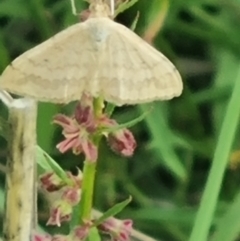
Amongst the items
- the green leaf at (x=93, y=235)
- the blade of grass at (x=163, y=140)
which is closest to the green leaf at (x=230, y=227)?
the blade of grass at (x=163, y=140)

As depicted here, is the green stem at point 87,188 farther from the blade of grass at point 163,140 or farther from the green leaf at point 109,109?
the blade of grass at point 163,140

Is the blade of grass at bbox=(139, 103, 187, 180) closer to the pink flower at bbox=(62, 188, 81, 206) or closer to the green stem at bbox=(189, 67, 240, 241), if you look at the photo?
the green stem at bbox=(189, 67, 240, 241)

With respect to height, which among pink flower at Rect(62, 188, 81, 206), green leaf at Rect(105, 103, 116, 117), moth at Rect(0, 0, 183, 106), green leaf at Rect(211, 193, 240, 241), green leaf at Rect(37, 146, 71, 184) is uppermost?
moth at Rect(0, 0, 183, 106)

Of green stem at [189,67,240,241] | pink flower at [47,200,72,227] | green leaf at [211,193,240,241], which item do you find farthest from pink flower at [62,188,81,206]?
green leaf at [211,193,240,241]

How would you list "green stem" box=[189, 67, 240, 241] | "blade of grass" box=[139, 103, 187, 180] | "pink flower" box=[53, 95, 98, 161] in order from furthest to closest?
"blade of grass" box=[139, 103, 187, 180] → "green stem" box=[189, 67, 240, 241] → "pink flower" box=[53, 95, 98, 161]

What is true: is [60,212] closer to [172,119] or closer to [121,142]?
[121,142]

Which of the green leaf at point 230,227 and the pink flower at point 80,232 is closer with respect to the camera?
the pink flower at point 80,232

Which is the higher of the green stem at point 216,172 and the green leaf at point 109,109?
the green leaf at point 109,109
